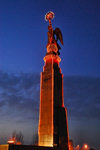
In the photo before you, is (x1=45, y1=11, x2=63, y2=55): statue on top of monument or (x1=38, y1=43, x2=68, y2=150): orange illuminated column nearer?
(x1=38, y1=43, x2=68, y2=150): orange illuminated column

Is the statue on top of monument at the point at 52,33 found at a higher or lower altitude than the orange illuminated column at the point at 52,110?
higher

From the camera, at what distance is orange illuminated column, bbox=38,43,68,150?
28.5 m

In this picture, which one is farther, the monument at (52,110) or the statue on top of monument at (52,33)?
the statue on top of monument at (52,33)

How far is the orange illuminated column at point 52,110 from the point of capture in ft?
93.5

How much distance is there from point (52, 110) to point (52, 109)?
0.51ft

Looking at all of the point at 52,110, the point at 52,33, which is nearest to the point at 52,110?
the point at 52,110

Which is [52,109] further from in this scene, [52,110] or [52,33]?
[52,33]

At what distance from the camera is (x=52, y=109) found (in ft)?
97.6

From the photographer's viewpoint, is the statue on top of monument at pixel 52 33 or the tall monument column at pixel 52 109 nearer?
the tall monument column at pixel 52 109

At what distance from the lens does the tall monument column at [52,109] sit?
28.5 m

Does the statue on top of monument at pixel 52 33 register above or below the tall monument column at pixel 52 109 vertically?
above

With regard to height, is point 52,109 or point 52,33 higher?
point 52,33

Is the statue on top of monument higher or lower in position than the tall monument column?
higher

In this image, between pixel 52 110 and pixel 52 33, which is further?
pixel 52 33
